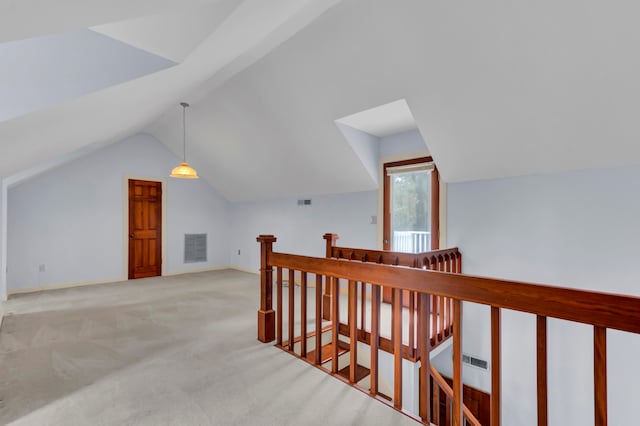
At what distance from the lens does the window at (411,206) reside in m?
3.97

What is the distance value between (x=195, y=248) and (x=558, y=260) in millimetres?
6359

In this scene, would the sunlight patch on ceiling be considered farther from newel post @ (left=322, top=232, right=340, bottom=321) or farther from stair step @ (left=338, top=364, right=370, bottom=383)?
stair step @ (left=338, top=364, right=370, bottom=383)

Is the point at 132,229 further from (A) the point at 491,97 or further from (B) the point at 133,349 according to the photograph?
(A) the point at 491,97

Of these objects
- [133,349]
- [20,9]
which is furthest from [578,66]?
[133,349]

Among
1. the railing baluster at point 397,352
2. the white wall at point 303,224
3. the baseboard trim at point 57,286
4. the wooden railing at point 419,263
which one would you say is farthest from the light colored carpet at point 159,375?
the white wall at point 303,224

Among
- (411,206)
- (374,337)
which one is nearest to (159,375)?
(374,337)

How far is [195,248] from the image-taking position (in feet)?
22.1

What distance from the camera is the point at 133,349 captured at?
258cm

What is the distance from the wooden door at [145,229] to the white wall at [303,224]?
5.30 feet

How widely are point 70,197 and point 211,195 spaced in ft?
8.38

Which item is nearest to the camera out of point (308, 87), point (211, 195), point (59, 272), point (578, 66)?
point (578, 66)

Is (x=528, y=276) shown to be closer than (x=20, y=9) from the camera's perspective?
No

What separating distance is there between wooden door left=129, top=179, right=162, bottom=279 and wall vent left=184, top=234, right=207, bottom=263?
1.79ft

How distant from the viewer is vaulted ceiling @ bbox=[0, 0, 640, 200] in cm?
183
